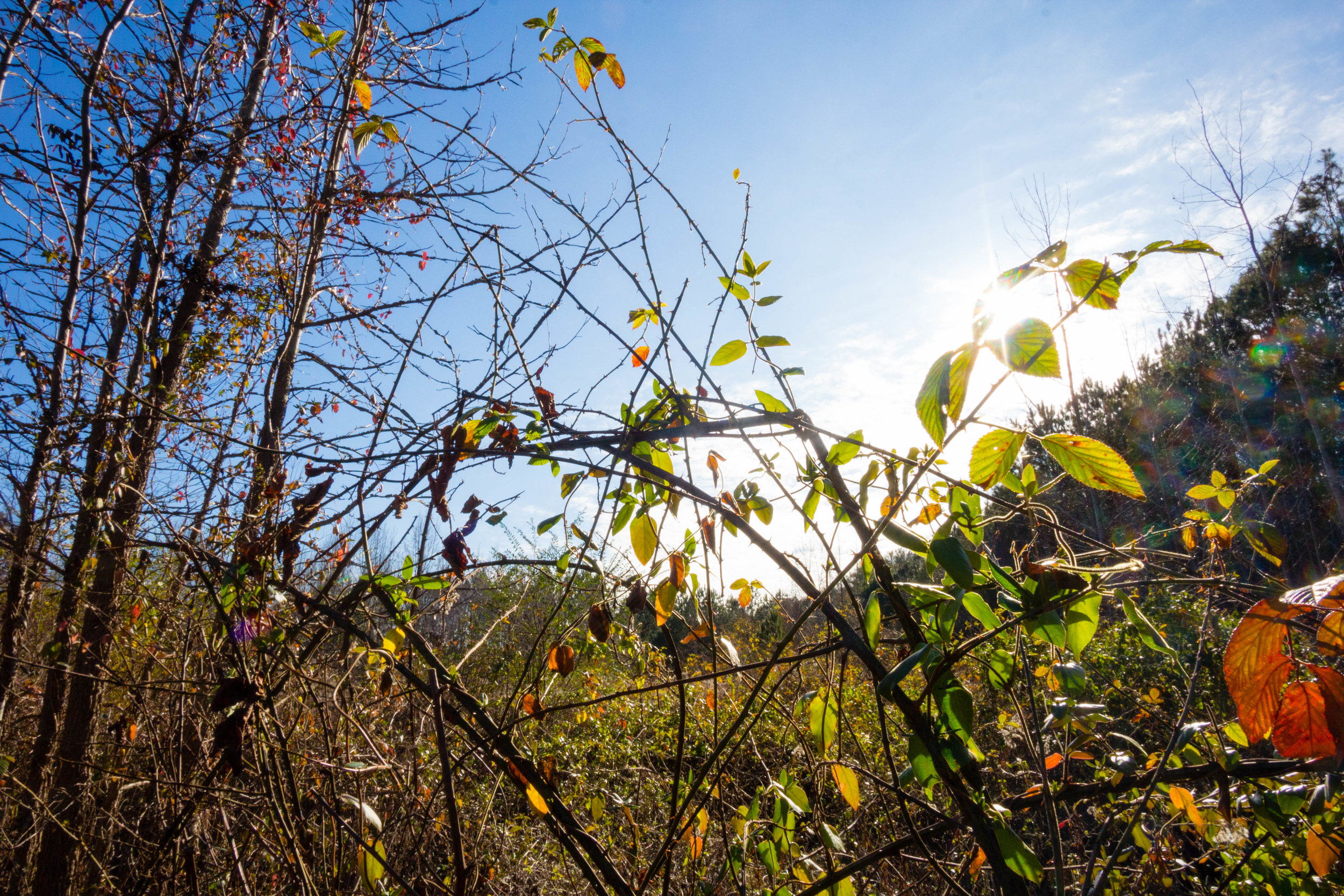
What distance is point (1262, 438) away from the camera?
14445 millimetres

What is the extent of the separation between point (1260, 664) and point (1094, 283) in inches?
15.3

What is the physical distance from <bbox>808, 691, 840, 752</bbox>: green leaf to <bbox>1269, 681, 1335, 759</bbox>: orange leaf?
0.44m

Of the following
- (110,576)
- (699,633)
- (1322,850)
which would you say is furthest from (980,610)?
(110,576)

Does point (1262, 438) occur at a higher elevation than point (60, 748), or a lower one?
higher

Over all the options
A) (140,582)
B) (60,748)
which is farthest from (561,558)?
(60,748)

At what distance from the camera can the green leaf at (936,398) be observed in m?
0.62

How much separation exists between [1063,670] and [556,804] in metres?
0.70

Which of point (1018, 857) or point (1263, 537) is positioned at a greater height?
point (1263, 537)

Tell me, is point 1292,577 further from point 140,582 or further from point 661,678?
point 140,582

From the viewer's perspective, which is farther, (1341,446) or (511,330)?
(1341,446)

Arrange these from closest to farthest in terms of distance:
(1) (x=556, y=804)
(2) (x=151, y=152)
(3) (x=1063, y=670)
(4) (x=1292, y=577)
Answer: (3) (x=1063, y=670)
(1) (x=556, y=804)
(2) (x=151, y=152)
(4) (x=1292, y=577)

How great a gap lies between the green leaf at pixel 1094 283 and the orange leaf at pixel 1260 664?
31cm

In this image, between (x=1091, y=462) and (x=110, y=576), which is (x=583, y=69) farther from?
(x=110, y=576)

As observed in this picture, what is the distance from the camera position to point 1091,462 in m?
0.68
